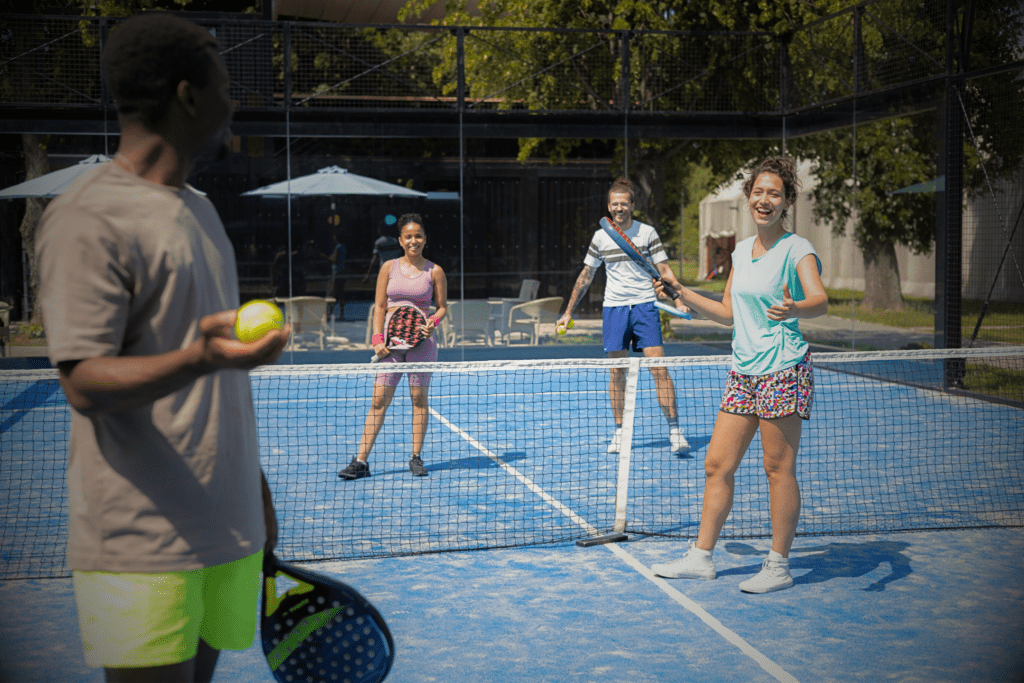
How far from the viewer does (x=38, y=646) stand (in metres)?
3.91

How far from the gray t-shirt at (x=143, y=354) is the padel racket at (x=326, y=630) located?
1.05 feet

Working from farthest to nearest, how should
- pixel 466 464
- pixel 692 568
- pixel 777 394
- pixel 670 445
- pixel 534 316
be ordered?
pixel 534 316 → pixel 670 445 → pixel 466 464 → pixel 692 568 → pixel 777 394

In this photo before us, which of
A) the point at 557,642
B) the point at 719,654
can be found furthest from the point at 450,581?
the point at 719,654

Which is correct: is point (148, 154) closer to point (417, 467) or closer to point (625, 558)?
point (625, 558)

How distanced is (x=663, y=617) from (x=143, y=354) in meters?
3.01

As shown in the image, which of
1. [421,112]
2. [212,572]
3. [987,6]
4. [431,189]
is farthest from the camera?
[431,189]

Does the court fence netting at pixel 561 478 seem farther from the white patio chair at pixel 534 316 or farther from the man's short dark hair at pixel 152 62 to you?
the white patio chair at pixel 534 316

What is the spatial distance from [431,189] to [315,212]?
187cm

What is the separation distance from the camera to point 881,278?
1398 centimetres

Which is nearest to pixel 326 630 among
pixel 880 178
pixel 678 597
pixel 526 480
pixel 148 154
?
pixel 148 154

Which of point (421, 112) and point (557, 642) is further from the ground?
point (421, 112)

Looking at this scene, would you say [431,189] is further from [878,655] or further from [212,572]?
[212,572]

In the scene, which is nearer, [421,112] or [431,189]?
[421,112]

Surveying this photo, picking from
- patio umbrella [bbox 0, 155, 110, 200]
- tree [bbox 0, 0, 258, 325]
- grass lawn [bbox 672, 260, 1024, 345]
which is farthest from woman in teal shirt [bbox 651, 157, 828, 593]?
patio umbrella [bbox 0, 155, 110, 200]
